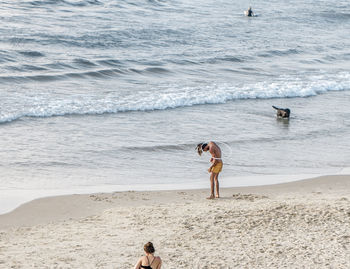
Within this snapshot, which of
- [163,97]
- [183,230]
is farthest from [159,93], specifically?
[183,230]

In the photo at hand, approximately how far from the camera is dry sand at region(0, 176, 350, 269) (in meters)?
9.70

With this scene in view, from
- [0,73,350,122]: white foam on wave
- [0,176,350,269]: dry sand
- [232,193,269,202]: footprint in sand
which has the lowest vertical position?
[0,73,350,122]: white foam on wave

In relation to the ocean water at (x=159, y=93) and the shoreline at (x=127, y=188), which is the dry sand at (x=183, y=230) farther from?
the ocean water at (x=159, y=93)

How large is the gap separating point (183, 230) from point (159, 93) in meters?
12.3

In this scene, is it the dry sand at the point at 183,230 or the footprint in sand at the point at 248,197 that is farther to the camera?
the footprint in sand at the point at 248,197

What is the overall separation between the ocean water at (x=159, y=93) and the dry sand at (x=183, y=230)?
1.36m

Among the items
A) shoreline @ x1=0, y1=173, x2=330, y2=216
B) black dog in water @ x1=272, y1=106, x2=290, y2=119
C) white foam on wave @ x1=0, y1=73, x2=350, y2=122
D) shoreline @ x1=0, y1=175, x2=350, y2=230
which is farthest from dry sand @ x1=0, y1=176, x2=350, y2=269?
white foam on wave @ x1=0, y1=73, x2=350, y2=122

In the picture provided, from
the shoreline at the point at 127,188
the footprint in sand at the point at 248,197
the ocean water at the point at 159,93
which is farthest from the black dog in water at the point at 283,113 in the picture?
the footprint in sand at the point at 248,197

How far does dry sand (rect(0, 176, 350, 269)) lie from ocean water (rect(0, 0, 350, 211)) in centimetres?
136

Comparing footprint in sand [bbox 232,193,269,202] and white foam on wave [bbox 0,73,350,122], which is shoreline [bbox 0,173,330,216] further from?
white foam on wave [bbox 0,73,350,122]

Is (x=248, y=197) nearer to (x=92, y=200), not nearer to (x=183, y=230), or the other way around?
(x=183, y=230)

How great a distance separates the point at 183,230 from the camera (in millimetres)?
10852

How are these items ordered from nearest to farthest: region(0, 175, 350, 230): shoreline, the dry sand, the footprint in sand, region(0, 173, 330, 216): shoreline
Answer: the dry sand < region(0, 175, 350, 230): shoreline < region(0, 173, 330, 216): shoreline < the footprint in sand

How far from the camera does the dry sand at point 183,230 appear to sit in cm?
970
